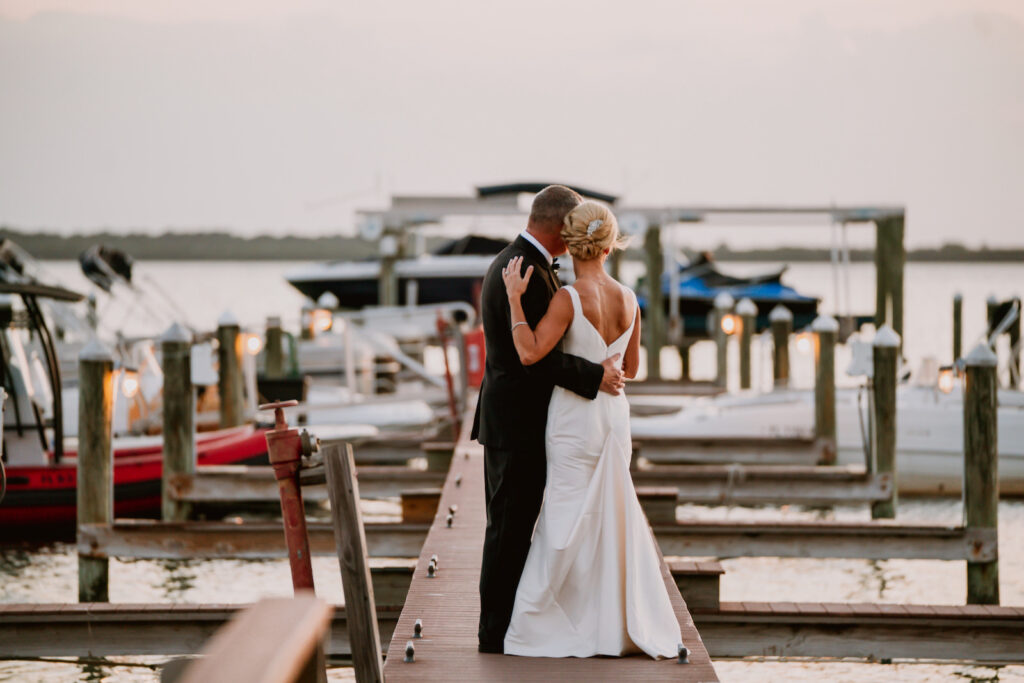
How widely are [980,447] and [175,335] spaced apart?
6.57 m

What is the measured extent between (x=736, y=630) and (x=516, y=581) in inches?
88.7

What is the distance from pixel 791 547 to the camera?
848 cm

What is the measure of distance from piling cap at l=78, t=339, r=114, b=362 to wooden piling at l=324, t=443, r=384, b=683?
4907 mm

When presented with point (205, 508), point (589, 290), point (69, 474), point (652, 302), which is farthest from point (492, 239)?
Answer: point (589, 290)

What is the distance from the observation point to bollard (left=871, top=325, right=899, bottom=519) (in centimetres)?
1074

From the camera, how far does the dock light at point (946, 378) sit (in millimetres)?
13370

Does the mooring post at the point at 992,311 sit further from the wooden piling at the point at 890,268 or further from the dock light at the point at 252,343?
the dock light at the point at 252,343

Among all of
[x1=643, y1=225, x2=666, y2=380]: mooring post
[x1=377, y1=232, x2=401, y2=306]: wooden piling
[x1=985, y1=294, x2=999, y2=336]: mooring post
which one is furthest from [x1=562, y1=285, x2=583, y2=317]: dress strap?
[x1=377, y1=232, x2=401, y2=306]: wooden piling

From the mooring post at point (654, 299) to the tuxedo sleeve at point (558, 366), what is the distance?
17.5m

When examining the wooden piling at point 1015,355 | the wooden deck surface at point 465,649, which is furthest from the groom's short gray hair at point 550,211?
the wooden piling at point 1015,355

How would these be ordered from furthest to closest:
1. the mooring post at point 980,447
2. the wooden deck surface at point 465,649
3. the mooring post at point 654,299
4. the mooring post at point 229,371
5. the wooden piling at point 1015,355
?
1. the mooring post at point 654,299
2. the wooden piling at point 1015,355
3. the mooring post at point 229,371
4. the mooring post at point 980,447
5. the wooden deck surface at point 465,649

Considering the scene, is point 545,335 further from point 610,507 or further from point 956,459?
point 956,459

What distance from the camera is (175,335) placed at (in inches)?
412

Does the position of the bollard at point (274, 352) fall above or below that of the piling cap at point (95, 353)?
below
